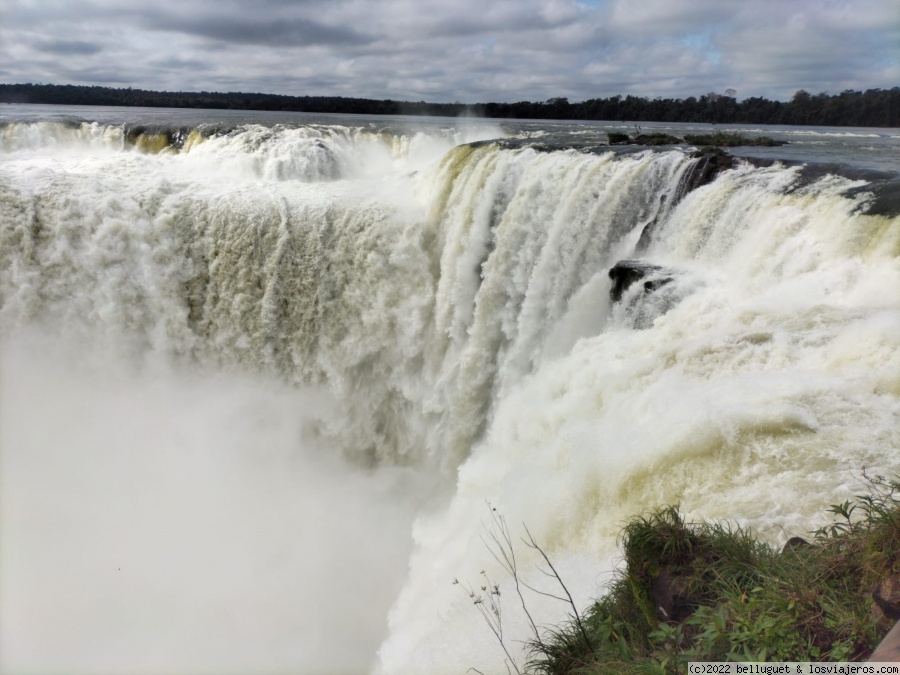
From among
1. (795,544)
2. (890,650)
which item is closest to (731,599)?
(795,544)

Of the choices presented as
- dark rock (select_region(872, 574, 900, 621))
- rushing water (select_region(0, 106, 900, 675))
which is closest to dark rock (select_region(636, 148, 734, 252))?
rushing water (select_region(0, 106, 900, 675))

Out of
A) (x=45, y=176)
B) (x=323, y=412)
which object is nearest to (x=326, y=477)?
(x=323, y=412)

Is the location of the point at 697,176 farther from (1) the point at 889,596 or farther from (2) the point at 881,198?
(1) the point at 889,596

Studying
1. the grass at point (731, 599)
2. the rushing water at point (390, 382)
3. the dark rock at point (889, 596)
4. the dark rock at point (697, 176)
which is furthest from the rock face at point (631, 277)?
the dark rock at point (889, 596)

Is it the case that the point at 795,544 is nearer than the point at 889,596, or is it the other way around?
the point at 889,596

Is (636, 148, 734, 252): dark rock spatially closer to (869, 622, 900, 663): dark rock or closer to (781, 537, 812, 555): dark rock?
(781, 537, 812, 555): dark rock

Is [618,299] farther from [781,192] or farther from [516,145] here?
[516,145]

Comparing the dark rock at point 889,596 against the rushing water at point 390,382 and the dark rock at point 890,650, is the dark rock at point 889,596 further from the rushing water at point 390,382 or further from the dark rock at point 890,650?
the rushing water at point 390,382
